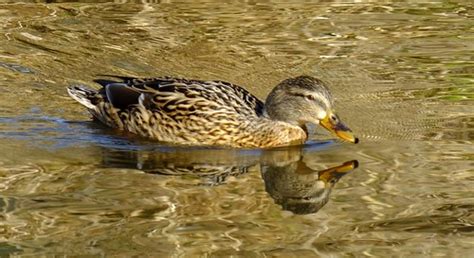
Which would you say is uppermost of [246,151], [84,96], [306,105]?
[306,105]

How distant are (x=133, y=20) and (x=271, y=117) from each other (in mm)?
4328

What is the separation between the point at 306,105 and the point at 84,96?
205 centimetres

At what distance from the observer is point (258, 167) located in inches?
401

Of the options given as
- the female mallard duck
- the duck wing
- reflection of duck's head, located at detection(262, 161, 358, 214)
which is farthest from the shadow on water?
the duck wing

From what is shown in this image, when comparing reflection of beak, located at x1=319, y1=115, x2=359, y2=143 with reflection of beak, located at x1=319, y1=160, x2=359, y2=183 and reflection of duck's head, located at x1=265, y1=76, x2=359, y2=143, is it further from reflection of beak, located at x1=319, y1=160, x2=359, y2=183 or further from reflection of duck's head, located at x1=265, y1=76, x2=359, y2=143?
reflection of beak, located at x1=319, y1=160, x2=359, y2=183

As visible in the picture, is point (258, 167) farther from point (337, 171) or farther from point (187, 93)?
point (187, 93)

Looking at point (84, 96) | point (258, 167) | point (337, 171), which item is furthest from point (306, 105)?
point (84, 96)

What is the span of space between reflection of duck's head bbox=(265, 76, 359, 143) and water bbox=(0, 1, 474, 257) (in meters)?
0.18

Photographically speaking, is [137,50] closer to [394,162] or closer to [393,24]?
[393,24]

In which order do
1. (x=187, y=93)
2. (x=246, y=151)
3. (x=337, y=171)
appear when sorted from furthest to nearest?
(x=187, y=93), (x=246, y=151), (x=337, y=171)

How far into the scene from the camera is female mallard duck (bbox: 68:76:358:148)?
10.9 m

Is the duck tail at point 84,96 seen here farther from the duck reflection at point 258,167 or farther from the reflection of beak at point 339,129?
the reflection of beak at point 339,129

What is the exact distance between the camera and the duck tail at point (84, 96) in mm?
11812

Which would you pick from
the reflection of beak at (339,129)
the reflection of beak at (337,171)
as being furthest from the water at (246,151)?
the reflection of beak at (339,129)
